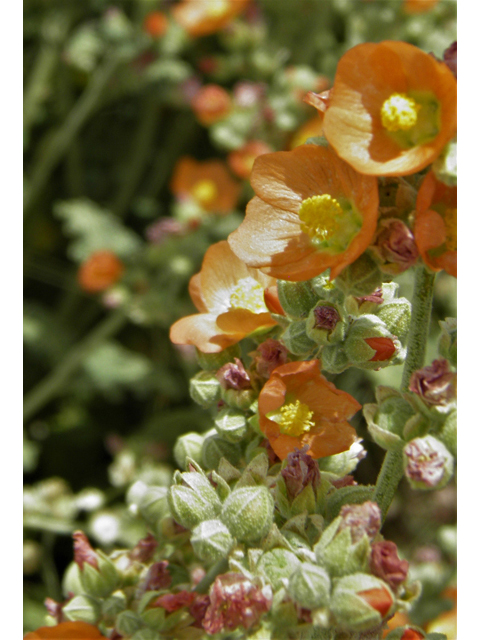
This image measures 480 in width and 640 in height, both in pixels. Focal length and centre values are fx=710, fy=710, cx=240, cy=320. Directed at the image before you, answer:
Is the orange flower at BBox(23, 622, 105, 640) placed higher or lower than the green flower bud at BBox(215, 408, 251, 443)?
lower

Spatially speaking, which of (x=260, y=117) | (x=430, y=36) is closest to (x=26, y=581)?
(x=260, y=117)

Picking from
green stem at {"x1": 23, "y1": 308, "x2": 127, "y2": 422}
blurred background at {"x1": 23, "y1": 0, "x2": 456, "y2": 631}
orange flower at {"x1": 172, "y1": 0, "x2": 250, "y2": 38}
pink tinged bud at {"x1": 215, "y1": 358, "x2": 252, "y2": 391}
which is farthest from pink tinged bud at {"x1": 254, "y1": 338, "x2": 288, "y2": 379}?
orange flower at {"x1": 172, "y1": 0, "x2": 250, "y2": 38}

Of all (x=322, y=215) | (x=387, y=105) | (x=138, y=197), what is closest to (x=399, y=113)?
(x=387, y=105)

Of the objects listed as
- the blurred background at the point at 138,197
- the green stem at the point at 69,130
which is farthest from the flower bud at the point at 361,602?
the green stem at the point at 69,130

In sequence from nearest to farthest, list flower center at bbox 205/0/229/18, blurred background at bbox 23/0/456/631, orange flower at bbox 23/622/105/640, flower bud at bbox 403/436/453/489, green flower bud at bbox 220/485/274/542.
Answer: flower bud at bbox 403/436/453/489, green flower bud at bbox 220/485/274/542, orange flower at bbox 23/622/105/640, blurred background at bbox 23/0/456/631, flower center at bbox 205/0/229/18

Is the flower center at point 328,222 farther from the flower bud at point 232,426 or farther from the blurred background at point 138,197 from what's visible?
the blurred background at point 138,197

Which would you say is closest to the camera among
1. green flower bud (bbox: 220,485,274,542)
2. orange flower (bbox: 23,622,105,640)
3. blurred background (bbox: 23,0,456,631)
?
green flower bud (bbox: 220,485,274,542)

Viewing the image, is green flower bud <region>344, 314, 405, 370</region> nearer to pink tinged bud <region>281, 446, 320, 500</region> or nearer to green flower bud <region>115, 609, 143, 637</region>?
pink tinged bud <region>281, 446, 320, 500</region>
